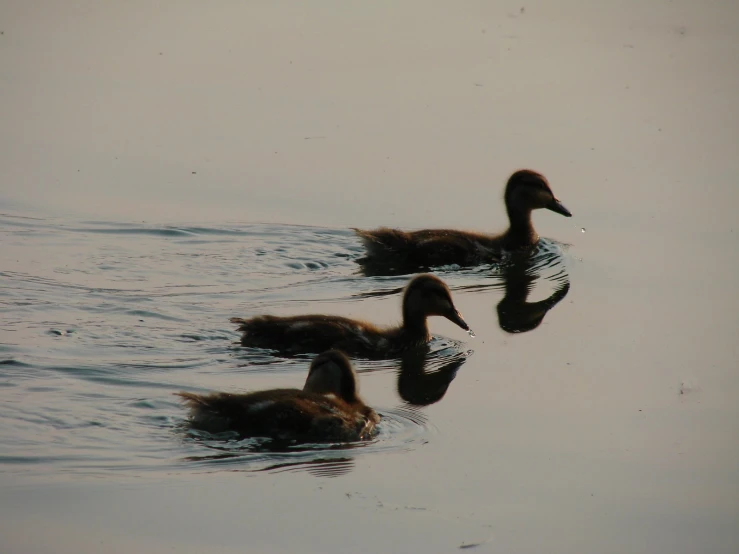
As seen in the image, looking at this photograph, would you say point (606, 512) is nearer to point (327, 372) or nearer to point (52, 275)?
point (327, 372)

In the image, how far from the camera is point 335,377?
8227 mm

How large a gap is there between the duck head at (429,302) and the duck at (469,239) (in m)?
1.44

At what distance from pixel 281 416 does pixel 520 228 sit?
548 centimetres

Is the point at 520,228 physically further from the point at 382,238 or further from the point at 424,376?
the point at 424,376

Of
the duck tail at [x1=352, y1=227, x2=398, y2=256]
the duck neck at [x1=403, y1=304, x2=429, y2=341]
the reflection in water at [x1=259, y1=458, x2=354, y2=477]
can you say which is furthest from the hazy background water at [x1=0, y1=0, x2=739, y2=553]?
the duck tail at [x1=352, y1=227, x2=398, y2=256]

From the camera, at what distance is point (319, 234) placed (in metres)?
12.1

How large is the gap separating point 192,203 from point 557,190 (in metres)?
3.49

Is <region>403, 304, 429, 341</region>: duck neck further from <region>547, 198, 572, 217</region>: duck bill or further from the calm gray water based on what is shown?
<region>547, 198, 572, 217</region>: duck bill

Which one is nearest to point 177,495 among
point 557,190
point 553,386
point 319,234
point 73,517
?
point 73,517

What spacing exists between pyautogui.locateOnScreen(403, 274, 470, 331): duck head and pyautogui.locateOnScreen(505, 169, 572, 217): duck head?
8.75 feet

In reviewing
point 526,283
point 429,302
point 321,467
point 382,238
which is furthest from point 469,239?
point 321,467

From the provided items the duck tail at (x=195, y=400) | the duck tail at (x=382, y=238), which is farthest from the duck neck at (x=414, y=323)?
the duck tail at (x=195, y=400)

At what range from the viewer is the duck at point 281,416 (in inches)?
303

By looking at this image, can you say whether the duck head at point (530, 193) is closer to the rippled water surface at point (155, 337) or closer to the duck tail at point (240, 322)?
the rippled water surface at point (155, 337)
